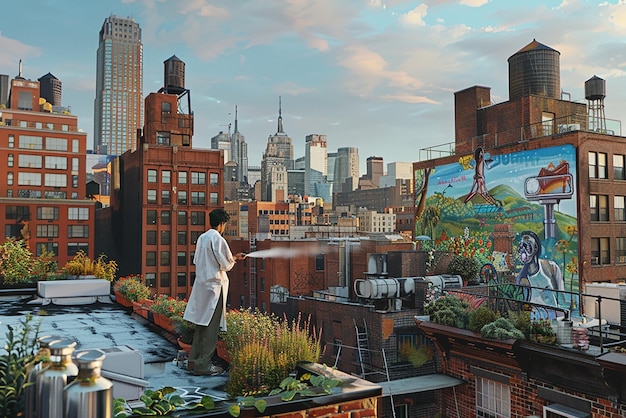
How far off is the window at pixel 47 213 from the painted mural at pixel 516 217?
190 feet

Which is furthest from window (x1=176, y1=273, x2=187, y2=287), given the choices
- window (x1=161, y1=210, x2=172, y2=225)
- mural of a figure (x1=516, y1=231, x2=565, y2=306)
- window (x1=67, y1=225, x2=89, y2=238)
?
mural of a figure (x1=516, y1=231, x2=565, y2=306)

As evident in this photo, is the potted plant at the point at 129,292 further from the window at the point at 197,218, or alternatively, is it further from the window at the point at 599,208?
the window at the point at 197,218

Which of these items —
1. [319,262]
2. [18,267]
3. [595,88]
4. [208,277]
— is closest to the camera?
[208,277]

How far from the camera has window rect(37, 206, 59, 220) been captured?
78938mm

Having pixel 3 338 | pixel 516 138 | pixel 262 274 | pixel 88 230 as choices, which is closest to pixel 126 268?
pixel 88 230

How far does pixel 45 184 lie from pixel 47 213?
5165 mm

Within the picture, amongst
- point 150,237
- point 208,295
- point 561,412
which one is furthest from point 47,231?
point 208,295

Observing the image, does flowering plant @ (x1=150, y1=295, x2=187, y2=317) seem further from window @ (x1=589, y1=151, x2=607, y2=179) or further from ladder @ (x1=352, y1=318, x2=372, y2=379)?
window @ (x1=589, y1=151, x2=607, y2=179)

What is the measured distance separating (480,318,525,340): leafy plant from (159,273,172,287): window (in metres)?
71.2

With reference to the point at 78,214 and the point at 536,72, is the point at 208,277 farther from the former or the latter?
the point at 78,214

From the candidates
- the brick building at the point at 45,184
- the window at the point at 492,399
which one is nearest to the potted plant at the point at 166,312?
the window at the point at 492,399

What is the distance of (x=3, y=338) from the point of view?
9711 millimetres

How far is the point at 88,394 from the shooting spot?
3381 millimetres

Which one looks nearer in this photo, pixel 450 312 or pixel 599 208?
pixel 450 312
